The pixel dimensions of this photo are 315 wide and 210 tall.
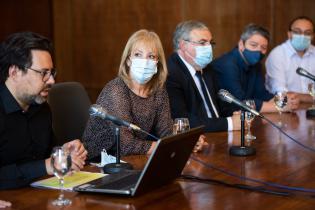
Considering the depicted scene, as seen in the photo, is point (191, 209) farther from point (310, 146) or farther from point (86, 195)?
point (310, 146)

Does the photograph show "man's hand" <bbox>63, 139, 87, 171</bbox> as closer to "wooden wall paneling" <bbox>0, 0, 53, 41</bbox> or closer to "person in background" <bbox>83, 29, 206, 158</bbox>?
"person in background" <bbox>83, 29, 206, 158</bbox>

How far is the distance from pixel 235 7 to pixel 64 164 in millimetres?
4183

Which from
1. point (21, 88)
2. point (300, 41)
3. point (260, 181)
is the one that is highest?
point (300, 41)

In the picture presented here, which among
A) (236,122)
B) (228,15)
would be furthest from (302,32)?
(236,122)

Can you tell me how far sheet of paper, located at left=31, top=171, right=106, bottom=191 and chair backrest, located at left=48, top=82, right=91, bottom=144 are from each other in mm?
1134

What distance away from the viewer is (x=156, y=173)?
203cm

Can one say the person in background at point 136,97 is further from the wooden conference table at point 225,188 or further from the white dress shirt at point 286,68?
the white dress shirt at point 286,68

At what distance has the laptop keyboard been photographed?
206 centimetres

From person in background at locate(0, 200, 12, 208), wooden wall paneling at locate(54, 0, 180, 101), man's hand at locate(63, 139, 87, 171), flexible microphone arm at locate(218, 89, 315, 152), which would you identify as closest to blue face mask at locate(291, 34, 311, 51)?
wooden wall paneling at locate(54, 0, 180, 101)

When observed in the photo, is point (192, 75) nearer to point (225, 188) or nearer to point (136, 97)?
point (136, 97)

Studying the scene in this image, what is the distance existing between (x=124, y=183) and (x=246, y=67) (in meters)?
2.71

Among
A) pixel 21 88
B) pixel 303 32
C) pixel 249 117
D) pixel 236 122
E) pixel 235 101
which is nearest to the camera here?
pixel 21 88

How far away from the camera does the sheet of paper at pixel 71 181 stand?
215cm

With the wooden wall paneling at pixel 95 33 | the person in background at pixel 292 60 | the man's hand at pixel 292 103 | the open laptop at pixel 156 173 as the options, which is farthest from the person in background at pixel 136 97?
the wooden wall paneling at pixel 95 33
